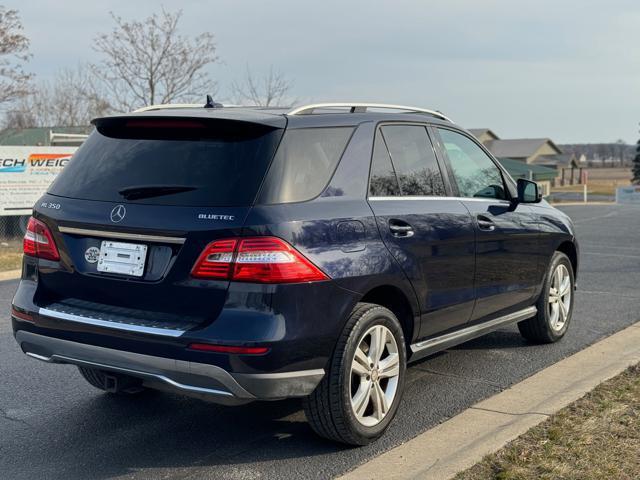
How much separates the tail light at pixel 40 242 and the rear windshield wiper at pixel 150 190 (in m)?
0.53

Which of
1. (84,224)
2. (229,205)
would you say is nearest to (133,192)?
(84,224)

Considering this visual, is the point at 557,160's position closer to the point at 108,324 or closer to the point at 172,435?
the point at 172,435

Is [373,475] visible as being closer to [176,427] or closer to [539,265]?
[176,427]

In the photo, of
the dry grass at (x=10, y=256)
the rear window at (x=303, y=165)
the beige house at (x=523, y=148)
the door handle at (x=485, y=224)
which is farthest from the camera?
the beige house at (x=523, y=148)

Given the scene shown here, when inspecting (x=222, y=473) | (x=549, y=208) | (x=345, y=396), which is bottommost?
(x=222, y=473)

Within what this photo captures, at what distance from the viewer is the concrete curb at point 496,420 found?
3.96m

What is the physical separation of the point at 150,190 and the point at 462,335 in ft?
7.77

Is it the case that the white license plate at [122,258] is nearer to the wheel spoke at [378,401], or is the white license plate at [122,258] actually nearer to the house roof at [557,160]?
the wheel spoke at [378,401]

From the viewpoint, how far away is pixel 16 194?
1611 centimetres

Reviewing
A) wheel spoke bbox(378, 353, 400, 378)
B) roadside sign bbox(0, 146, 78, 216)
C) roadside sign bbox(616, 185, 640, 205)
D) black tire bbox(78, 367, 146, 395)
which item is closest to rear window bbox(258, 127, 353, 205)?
wheel spoke bbox(378, 353, 400, 378)

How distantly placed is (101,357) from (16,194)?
13.3 meters

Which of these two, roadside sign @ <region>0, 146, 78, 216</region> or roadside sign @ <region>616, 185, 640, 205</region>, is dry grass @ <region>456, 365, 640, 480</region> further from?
roadside sign @ <region>616, 185, 640, 205</region>

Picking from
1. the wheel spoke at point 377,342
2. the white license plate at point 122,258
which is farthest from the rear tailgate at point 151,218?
the wheel spoke at point 377,342

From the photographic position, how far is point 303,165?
4.07m
